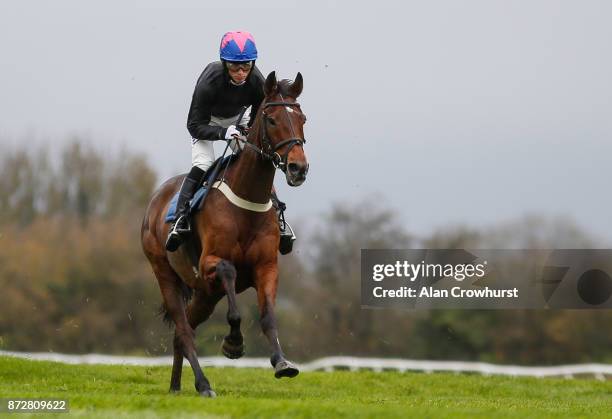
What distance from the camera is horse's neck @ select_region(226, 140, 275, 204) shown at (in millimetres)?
11867

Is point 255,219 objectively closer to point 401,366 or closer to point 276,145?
point 276,145

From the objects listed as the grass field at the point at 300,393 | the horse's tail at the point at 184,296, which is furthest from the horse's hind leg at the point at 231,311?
the horse's tail at the point at 184,296

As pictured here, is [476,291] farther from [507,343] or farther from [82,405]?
[82,405]

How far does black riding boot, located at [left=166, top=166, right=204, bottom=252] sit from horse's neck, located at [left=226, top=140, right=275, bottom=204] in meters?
0.85

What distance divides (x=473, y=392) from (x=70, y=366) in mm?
6850

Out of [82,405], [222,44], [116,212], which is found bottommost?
[116,212]

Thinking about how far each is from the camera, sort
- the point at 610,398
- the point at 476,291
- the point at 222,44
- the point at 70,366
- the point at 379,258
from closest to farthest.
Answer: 1. the point at 222,44
2. the point at 610,398
3. the point at 70,366
4. the point at 379,258
5. the point at 476,291

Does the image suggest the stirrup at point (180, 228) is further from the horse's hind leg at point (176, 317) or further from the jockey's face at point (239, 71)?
the jockey's face at point (239, 71)

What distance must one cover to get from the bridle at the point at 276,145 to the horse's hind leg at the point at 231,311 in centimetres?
120

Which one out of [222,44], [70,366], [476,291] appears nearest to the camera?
[222,44]

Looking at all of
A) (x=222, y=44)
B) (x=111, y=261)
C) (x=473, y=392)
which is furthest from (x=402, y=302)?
(x=222, y=44)

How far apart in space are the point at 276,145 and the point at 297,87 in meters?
0.81

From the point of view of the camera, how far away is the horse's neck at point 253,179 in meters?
11.9

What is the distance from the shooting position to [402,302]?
3127cm
